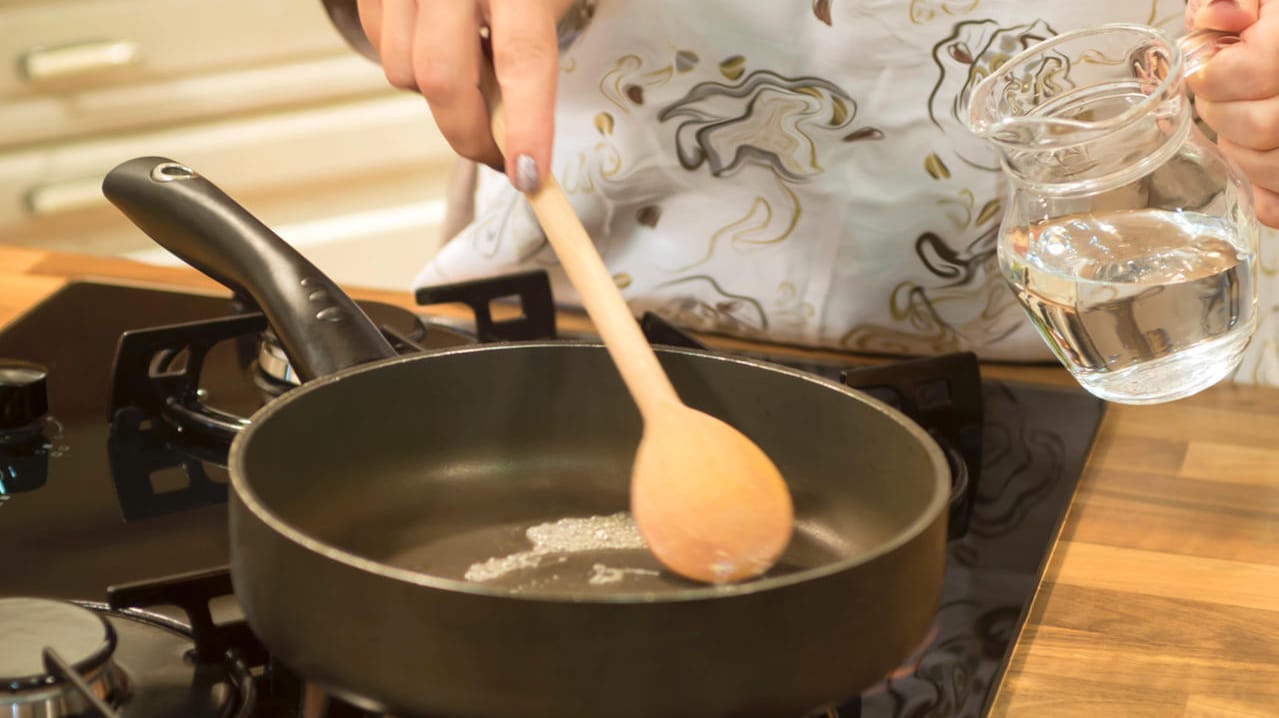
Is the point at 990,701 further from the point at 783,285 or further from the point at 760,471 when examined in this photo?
the point at 783,285

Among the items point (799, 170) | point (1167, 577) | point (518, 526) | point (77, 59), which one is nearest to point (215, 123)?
point (77, 59)

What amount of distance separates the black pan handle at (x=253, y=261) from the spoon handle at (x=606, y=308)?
3.5 inches

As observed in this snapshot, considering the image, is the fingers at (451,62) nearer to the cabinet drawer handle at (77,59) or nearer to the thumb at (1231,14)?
the thumb at (1231,14)

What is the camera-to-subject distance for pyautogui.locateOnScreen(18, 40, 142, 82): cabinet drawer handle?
1.57m

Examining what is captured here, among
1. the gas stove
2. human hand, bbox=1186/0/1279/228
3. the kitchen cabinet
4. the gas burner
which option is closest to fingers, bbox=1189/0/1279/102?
human hand, bbox=1186/0/1279/228

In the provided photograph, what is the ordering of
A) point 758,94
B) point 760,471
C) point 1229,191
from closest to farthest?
point 760,471 < point 1229,191 < point 758,94

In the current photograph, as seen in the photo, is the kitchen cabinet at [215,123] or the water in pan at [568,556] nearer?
the water in pan at [568,556]

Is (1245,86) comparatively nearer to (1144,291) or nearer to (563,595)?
(1144,291)

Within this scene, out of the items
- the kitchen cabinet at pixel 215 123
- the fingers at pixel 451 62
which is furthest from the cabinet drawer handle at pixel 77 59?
the fingers at pixel 451 62

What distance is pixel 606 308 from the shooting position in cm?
49

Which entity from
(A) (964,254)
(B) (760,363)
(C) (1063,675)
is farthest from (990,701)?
(A) (964,254)

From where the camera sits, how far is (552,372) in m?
0.53

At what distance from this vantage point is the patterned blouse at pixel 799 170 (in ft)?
2.49

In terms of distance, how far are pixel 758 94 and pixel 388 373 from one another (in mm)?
370
